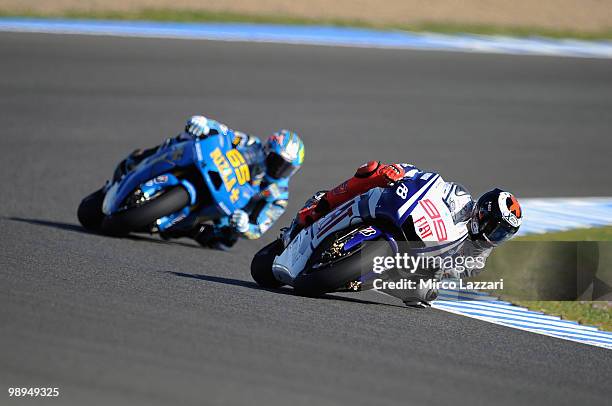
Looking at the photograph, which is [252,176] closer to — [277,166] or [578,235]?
[277,166]

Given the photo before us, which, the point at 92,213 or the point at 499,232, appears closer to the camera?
the point at 499,232

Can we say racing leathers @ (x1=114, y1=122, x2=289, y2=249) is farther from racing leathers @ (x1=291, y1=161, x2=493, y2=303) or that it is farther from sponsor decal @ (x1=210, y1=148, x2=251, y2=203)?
racing leathers @ (x1=291, y1=161, x2=493, y2=303)

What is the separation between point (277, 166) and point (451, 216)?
3223 millimetres

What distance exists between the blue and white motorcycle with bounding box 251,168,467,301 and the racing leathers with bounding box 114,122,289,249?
2.69 meters

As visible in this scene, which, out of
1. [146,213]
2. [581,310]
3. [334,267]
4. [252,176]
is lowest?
[581,310]

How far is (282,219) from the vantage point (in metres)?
14.5

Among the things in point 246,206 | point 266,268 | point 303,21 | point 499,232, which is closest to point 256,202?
point 246,206

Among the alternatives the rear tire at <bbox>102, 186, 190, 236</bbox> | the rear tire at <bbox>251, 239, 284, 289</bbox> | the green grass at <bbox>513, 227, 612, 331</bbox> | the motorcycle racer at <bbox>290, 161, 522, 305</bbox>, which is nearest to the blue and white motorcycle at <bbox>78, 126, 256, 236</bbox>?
the rear tire at <bbox>102, 186, 190, 236</bbox>

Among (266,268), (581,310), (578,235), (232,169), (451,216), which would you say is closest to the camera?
(451,216)

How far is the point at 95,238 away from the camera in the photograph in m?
11.0

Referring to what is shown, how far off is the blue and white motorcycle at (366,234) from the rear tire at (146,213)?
2.45m

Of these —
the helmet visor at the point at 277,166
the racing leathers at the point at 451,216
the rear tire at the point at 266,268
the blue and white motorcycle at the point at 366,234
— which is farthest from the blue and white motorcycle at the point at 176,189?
the blue and white motorcycle at the point at 366,234

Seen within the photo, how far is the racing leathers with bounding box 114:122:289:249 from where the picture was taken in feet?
37.4

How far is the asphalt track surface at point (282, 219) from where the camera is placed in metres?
5.86
